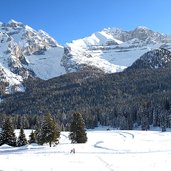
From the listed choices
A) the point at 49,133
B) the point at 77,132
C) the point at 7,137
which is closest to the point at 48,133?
the point at 49,133

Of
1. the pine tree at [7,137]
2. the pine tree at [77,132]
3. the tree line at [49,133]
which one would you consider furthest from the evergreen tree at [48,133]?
the pine tree at [7,137]

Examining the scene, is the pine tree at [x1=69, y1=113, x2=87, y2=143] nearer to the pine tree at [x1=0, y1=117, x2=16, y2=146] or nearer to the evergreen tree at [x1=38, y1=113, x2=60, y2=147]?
the evergreen tree at [x1=38, y1=113, x2=60, y2=147]

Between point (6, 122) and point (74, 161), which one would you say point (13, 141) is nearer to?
point (6, 122)

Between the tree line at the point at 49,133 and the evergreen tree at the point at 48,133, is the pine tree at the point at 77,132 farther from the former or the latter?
the evergreen tree at the point at 48,133

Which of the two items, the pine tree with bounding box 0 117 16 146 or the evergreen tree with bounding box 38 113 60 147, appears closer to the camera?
the evergreen tree with bounding box 38 113 60 147

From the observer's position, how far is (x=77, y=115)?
3957 inches

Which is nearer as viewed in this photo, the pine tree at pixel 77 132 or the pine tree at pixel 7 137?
the pine tree at pixel 77 132

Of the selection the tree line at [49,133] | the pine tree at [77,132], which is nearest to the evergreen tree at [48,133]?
the tree line at [49,133]

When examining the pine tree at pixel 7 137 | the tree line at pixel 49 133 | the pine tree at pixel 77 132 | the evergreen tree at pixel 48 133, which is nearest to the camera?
the evergreen tree at pixel 48 133

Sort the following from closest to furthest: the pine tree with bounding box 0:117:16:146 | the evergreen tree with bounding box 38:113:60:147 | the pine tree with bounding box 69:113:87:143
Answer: the evergreen tree with bounding box 38:113:60:147, the pine tree with bounding box 69:113:87:143, the pine tree with bounding box 0:117:16:146

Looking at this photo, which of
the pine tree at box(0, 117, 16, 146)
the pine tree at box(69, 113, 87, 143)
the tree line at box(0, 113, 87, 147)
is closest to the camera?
the tree line at box(0, 113, 87, 147)

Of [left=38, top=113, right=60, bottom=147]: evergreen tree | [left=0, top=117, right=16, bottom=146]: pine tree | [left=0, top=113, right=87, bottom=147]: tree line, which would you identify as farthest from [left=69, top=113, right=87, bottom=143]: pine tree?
[left=0, top=117, right=16, bottom=146]: pine tree

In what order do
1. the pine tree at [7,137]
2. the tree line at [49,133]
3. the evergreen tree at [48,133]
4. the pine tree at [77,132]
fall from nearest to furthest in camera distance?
the evergreen tree at [48,133]
the tree line at [49,133]
the pine tree at [77,132]
the pine tree at [7,137]

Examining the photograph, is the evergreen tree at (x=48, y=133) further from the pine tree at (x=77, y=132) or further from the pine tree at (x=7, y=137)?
the pine tree at (x=7, y=137)
